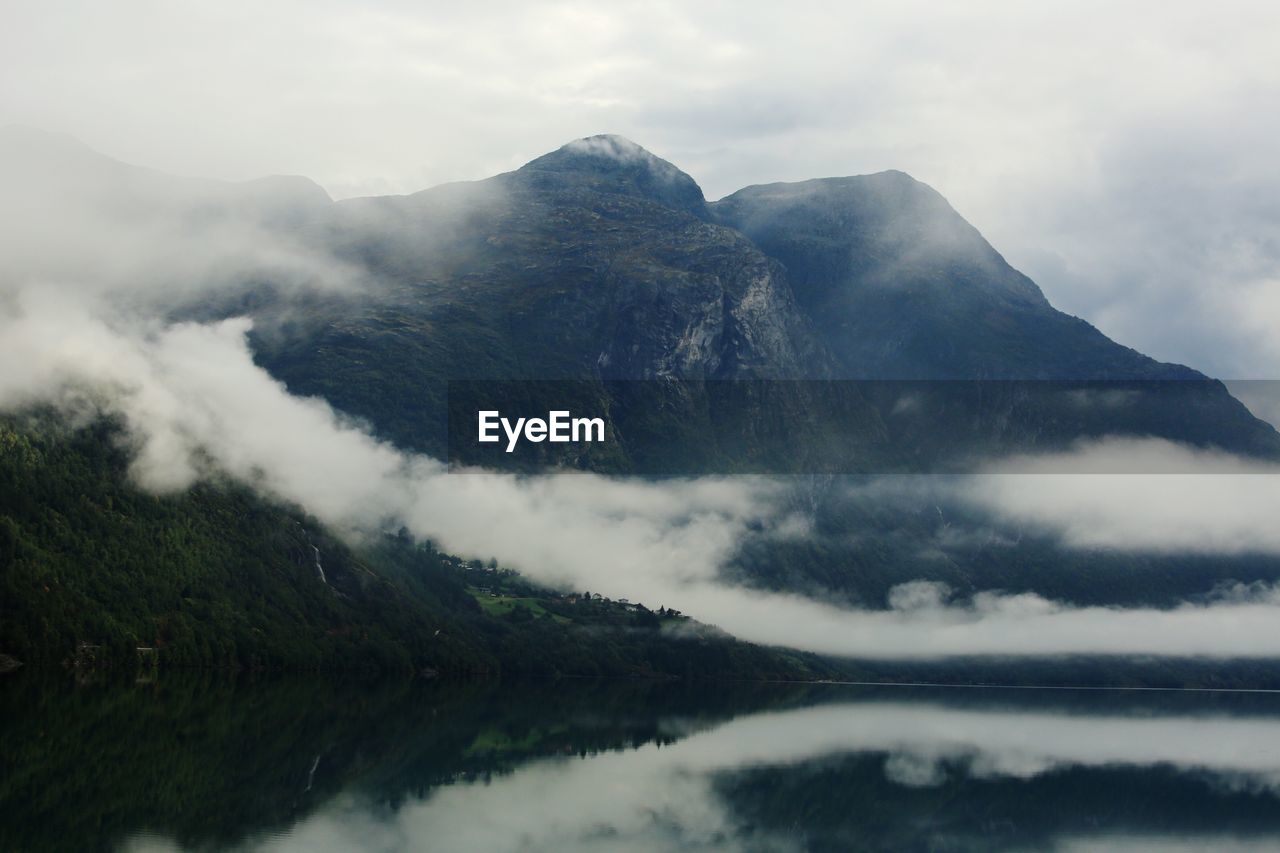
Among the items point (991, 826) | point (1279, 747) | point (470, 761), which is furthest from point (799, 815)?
point (1279, 747)

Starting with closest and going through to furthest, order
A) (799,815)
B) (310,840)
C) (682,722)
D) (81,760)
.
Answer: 1. (310,840)
2. (81,760)
3. (799,815)
4. (682,722)

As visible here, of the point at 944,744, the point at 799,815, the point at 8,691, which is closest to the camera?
the point at 799,815

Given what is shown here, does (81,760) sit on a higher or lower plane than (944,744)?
higher

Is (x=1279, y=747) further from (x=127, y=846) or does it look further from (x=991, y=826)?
(x=127, y=846)

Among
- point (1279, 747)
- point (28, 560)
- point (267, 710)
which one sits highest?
point (28, 560)

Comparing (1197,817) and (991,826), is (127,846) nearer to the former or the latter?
(991,826)

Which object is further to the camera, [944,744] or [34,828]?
[944,744]
